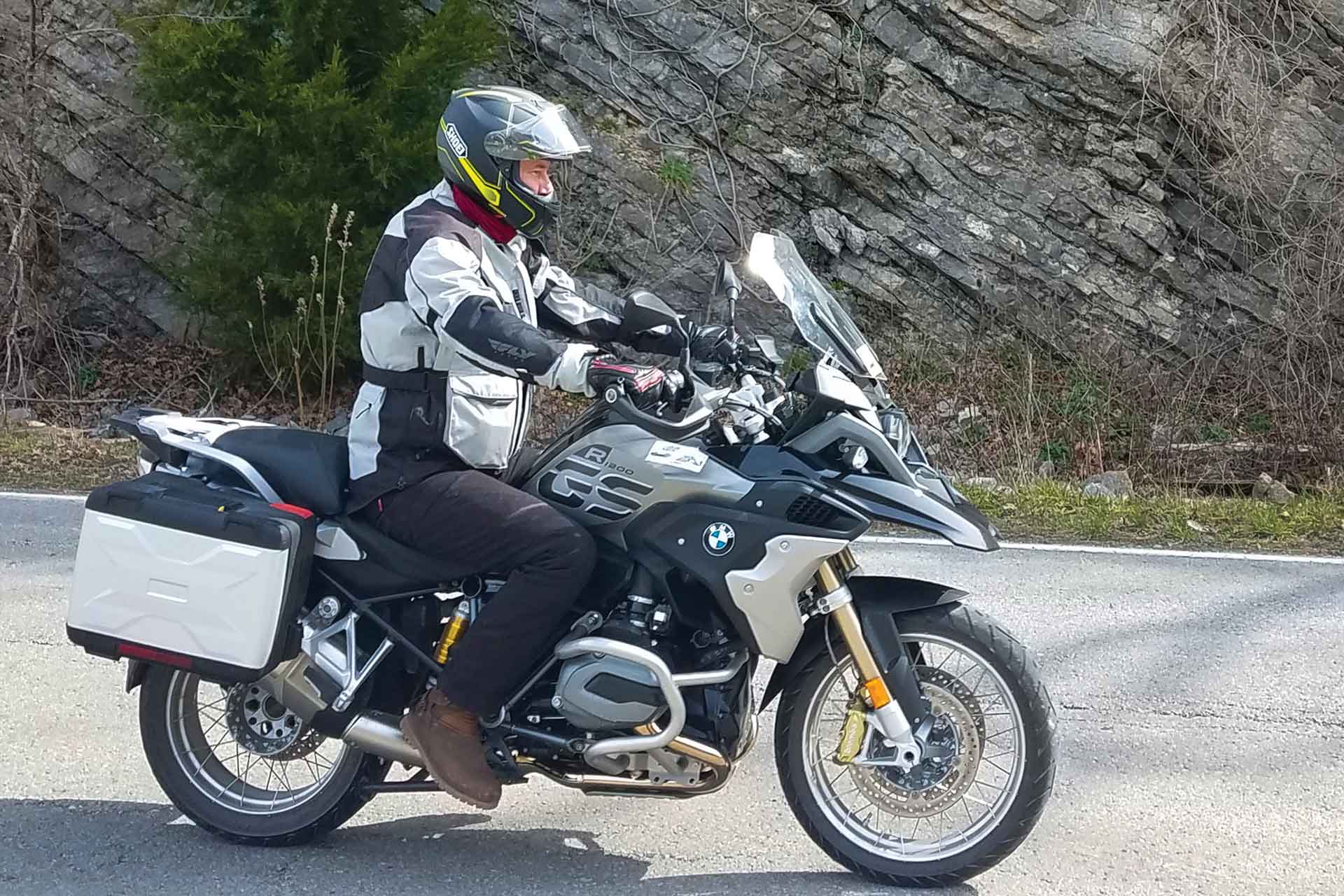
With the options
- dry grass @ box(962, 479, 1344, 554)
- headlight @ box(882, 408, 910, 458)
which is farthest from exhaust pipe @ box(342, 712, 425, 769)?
dry grass @ box(962, 479, 1344, 554)

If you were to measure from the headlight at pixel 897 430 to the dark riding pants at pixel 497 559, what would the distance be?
0.84m

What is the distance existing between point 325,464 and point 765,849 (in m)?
1.68

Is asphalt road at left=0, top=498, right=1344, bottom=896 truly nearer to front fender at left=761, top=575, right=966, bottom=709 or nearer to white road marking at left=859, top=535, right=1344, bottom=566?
front fender at left=761, top=575, right=966, bottom=709

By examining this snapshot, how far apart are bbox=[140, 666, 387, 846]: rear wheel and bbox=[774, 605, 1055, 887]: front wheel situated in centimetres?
128

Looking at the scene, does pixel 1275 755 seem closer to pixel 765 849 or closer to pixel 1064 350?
pixel 765 849

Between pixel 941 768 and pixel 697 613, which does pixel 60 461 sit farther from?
pixel 941 768

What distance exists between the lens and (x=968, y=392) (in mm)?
12305

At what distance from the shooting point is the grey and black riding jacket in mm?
3730

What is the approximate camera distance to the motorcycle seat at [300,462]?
4012 millimetres

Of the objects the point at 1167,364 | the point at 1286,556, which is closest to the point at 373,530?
the point at 1286,556

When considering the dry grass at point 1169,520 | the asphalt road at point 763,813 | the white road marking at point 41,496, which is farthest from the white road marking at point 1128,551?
the white road marking at point 41,496

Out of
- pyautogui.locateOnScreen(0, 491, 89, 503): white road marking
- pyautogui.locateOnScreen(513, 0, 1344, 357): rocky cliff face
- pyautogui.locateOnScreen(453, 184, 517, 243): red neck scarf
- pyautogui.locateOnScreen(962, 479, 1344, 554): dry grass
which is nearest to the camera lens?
pyautogui.locateOnScreen(453, 184, 517, 243): red neck scarf

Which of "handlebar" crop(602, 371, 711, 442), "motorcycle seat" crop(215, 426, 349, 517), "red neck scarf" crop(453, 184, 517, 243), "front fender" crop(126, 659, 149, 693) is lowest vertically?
"front fender" crop(126, 659, 149, 693)

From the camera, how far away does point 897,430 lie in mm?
3770
